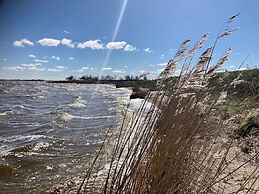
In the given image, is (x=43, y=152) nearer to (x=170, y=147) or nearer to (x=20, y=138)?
(x=20, y=138)

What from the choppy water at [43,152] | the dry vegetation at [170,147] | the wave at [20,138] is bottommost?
the wave at [20,138]

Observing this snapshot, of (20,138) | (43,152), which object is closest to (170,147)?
(43,152)

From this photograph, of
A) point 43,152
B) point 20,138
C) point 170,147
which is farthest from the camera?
point 20,138

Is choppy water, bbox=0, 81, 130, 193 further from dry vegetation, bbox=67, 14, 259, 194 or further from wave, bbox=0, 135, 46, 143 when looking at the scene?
dry vegetation, bbox=67, 14, 259, 194

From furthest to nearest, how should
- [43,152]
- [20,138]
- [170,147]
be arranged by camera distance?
[20,138] < [43,152] < [170,147]

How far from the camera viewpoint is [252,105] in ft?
15.2

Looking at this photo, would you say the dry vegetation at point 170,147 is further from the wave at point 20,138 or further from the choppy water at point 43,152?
the wave at point 20,138

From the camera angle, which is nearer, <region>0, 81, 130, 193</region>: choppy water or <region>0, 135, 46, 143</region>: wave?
<region>0, 81, 130, 193</region>: choppy water

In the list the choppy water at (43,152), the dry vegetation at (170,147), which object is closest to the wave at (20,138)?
the choppy water at (43,152)

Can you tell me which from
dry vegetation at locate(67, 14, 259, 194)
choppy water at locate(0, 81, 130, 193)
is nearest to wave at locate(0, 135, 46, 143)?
choppy water at locate(0, 81, 130, 193)

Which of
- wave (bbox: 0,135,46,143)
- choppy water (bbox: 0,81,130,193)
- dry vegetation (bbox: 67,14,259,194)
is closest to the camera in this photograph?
dry vegetation (bbox: 67,14,259,194)

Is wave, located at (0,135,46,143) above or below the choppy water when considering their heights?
below

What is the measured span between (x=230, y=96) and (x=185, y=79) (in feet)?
4.03

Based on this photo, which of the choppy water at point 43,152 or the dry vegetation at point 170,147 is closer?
the dry vegetation at point 170,147
